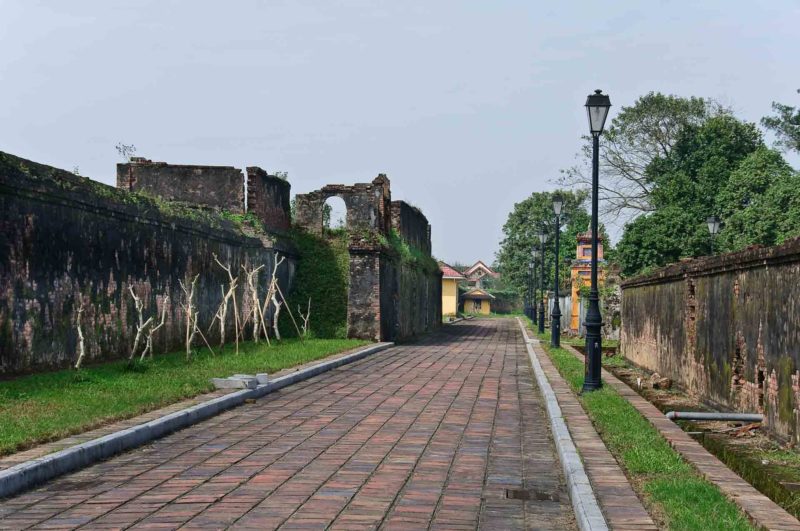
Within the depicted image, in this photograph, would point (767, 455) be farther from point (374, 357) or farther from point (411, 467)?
point (374, 357)

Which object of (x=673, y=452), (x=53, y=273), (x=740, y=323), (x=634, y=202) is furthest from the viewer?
(x=634, y=202)

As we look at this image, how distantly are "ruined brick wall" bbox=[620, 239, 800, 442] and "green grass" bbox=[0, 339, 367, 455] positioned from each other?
658 centimetres

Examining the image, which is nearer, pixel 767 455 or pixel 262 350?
pixel 767 455

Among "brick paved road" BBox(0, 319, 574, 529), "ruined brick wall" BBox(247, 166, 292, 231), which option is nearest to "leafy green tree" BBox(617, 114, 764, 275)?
"ruined brick wall" BBox(247, 166, 292, 231)

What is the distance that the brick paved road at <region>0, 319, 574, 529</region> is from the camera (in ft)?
18.8

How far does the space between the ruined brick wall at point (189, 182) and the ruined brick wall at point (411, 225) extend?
30.5ft

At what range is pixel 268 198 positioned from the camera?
84.0ft

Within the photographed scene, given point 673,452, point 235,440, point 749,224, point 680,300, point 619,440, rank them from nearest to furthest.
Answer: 1. point 673,452
2. point 619,440
3. point 235,440
4. point 680,300
5. point 749,224

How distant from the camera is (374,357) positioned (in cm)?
2120

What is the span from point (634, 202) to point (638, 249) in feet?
35.7

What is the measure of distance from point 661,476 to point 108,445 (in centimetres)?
463

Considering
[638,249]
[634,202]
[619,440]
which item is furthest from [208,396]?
[634,202]

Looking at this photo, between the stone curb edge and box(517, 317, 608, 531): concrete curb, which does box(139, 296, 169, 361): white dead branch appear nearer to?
box(517, 317, 608, 531): concrete curb

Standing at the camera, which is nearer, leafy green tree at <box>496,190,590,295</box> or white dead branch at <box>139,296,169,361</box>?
white dead branch at <box>139,296,169,361</box>
